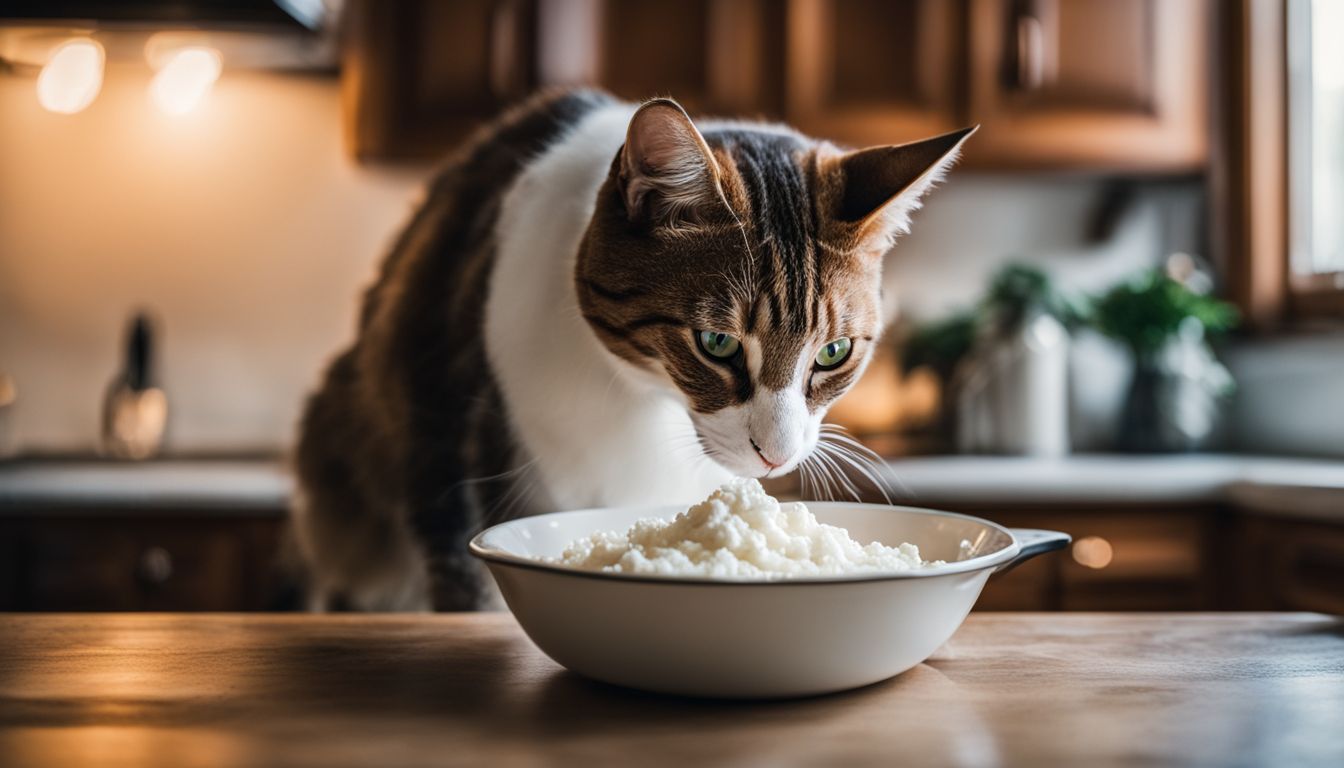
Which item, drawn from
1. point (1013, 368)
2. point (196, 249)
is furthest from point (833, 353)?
point (196, 249)

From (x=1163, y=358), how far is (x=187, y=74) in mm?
2246

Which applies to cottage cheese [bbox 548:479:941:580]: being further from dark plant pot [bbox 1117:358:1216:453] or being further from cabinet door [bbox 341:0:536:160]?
dark plant pot [bbox 1117:358:1216:453]

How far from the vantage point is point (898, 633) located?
60cm

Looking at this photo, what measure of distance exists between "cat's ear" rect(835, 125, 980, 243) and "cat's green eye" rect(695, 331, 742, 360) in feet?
0.50

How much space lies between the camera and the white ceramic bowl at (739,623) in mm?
557

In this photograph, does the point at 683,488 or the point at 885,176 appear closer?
the point at 885,176

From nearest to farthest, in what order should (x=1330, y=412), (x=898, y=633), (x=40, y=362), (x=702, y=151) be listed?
(x=898, y=633) → (x=702, y=151) → (x=1330, y=412) → (x=40, y=362)

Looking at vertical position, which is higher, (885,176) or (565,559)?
(885,176)

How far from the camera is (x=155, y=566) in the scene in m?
2.01

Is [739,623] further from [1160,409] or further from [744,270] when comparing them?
[1160,409]

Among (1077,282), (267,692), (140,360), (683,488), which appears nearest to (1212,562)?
(1077,282)

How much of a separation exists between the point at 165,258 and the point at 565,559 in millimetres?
2320

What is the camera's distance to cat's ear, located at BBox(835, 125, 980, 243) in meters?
0.91

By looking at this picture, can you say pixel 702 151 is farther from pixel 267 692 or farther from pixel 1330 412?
pixel 1330 412
